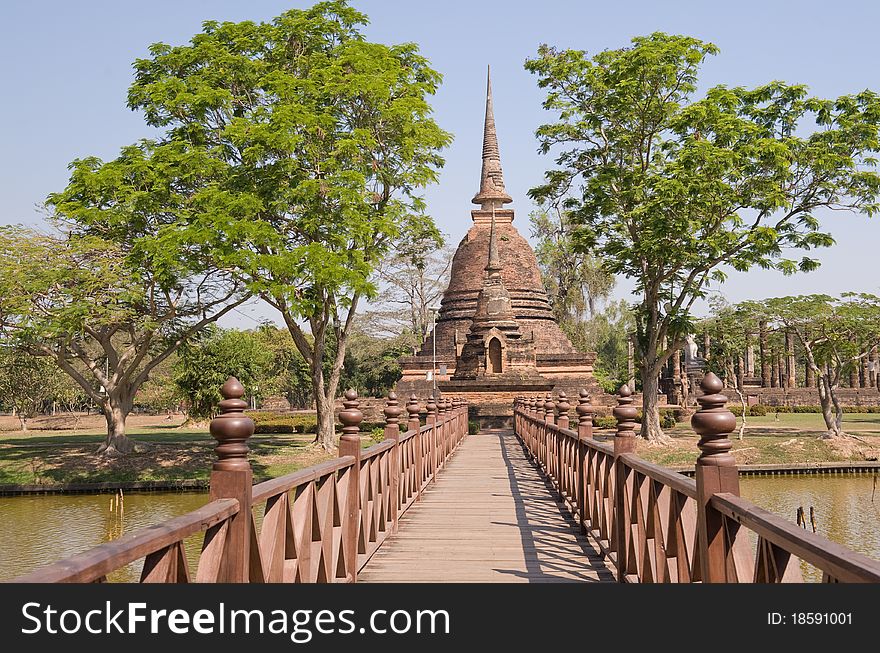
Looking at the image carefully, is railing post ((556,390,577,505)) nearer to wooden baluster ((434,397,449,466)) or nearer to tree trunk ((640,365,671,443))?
wooden baluster ((434,397,449,466))

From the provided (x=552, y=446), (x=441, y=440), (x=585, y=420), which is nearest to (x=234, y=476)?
(x=585, y=420)

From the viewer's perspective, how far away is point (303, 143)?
22750 millimetres

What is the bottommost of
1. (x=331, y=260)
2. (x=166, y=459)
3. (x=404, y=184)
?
(x=166, y=459)

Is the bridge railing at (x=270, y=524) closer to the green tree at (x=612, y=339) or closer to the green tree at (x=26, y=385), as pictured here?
the green tree at (x=26, y=385)

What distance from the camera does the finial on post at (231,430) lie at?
3768mm

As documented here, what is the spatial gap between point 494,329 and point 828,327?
41.7 ft

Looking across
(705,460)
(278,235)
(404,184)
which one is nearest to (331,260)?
Result: (278,235)

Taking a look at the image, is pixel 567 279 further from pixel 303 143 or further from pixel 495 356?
pixel 303 143

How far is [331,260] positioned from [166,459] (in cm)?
816

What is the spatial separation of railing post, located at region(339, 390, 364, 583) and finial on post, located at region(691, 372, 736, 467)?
3020 millimetres

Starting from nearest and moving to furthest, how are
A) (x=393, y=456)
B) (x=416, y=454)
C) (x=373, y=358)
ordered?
(x=393, y=456) → (x=416, y=454) → (x=373, y=358)
